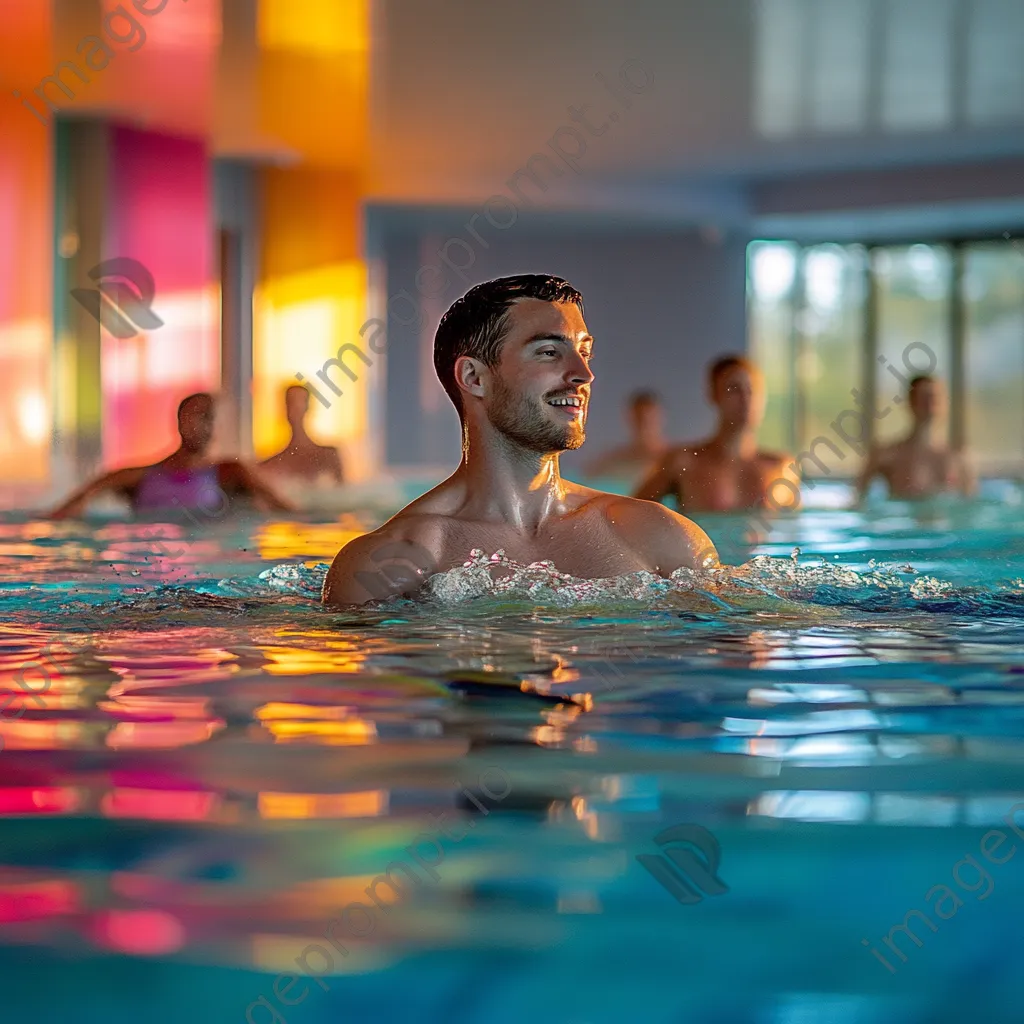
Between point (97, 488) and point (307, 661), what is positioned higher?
point (97, 488)

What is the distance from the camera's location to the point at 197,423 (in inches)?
311

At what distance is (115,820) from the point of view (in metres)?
1.83

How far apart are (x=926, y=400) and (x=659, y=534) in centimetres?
644

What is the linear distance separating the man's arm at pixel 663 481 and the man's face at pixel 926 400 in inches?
111

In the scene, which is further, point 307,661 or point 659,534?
point 659,534

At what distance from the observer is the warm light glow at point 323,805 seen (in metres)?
1.83

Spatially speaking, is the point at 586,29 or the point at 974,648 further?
the point at 586,29

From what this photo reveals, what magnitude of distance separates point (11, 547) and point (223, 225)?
9697 mm

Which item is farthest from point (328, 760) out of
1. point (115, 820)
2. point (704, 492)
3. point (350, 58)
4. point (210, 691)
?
point (350, 58)

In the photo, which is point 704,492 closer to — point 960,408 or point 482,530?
point 482,530

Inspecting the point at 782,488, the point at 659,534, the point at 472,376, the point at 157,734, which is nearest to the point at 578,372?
the point at 472,376

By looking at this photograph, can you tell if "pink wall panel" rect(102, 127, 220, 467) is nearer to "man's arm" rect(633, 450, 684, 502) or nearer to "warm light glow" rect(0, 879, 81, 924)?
"man's arm" rect(633, 450, 684, 502)

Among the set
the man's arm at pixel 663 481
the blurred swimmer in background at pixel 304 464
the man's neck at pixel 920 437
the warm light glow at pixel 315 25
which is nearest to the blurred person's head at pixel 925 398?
the man's neck at pixel 920 437

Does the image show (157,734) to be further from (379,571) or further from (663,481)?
(663,481)
